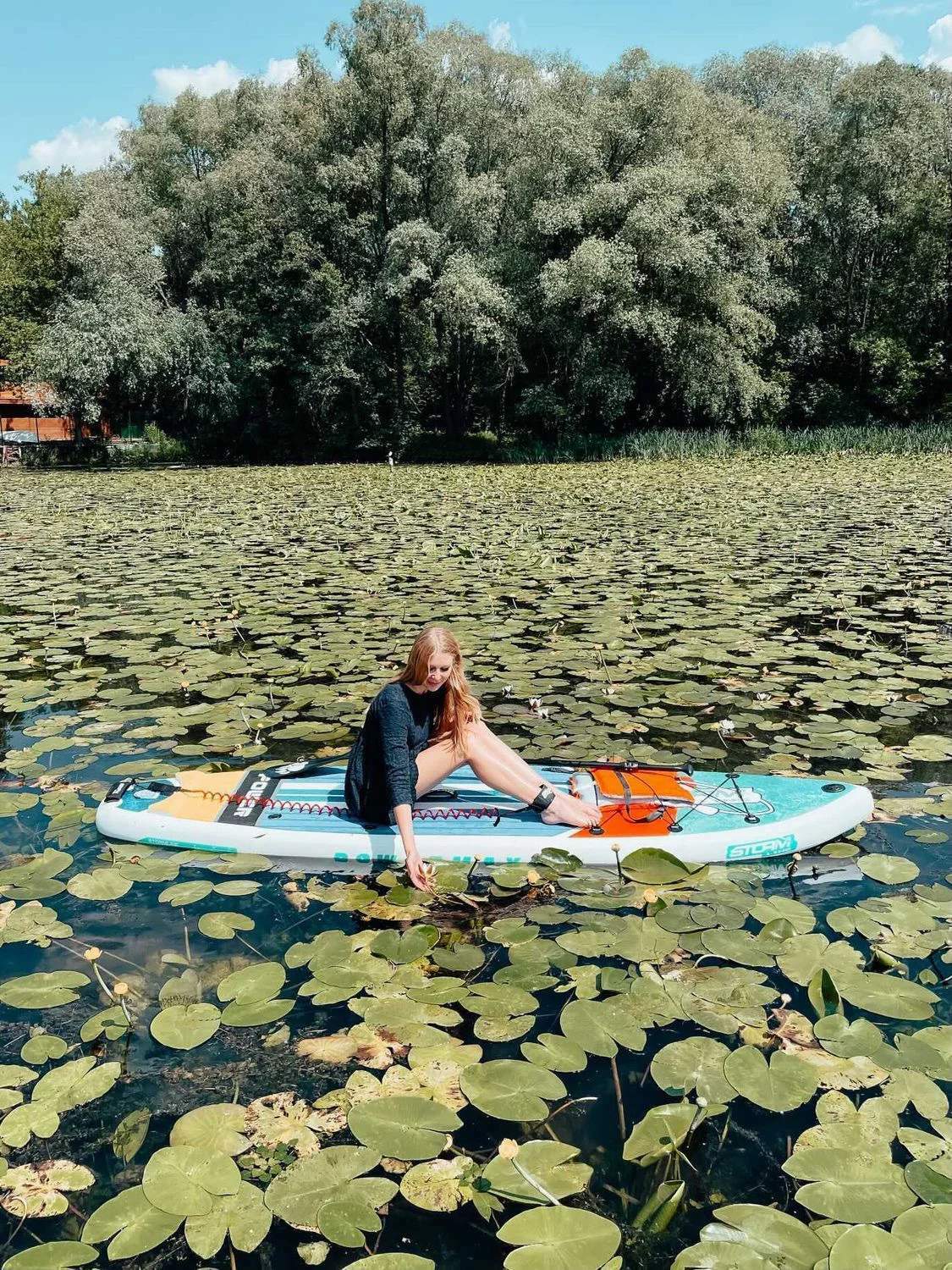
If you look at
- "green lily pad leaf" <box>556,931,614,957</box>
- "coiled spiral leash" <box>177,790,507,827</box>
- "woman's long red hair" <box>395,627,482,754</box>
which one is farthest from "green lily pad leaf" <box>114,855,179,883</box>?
"green lily pad leaf" <box>556,931,614,957</box>

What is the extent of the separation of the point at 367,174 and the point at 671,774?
2338 cm

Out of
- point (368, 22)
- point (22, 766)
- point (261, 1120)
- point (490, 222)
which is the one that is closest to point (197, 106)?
point (368, 22)

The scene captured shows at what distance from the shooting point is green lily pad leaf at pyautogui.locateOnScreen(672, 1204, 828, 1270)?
1704 mm

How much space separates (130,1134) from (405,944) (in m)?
0.89

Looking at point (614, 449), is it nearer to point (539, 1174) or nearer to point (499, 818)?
point (499, 818)

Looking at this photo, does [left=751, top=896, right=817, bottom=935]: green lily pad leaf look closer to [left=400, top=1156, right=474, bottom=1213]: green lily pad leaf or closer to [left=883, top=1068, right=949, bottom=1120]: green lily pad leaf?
[left=883, top=1068, right=949, bottom=1120]: green lily pad leaf

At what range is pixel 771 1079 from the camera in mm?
2145

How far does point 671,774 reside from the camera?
11.9 feet

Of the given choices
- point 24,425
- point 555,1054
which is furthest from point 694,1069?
point 24,425

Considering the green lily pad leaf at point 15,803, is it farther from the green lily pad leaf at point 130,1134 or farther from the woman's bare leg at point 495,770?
the green lily pad leaf at point 130,1134

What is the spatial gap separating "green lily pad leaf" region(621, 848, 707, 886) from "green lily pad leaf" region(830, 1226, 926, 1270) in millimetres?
1506

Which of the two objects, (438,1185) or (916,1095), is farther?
(916,1095)

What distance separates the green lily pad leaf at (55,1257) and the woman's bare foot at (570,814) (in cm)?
198

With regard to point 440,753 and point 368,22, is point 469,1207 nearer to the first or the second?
point 440,753
